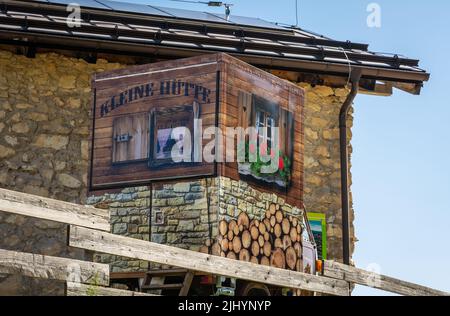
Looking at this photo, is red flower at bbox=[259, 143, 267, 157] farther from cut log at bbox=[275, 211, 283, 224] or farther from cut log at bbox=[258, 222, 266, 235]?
cut log at bbox=[258, 222, 266, 235]

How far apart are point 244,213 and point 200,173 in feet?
2.39

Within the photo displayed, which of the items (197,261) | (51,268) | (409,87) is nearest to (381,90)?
(409,87)

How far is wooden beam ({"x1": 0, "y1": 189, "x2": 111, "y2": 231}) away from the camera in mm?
10242

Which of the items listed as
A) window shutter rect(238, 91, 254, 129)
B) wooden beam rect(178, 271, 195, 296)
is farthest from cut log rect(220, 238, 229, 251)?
window shutter rect(238, 91, 254, 129)

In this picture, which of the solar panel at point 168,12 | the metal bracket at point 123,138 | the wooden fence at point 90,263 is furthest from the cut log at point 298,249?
the solar panel at point 168,12

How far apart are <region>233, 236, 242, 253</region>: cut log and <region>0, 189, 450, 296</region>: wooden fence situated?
18.4 inches

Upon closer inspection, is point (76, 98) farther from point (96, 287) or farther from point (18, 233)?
point (96, 287)

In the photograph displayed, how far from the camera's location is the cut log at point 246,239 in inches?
536

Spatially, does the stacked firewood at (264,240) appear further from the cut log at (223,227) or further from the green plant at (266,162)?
the green plant at (266,162)

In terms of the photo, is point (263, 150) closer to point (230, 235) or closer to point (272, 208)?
point (272, 208)

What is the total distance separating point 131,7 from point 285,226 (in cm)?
560

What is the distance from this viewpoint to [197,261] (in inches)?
476

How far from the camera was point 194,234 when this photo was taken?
13.4 m
